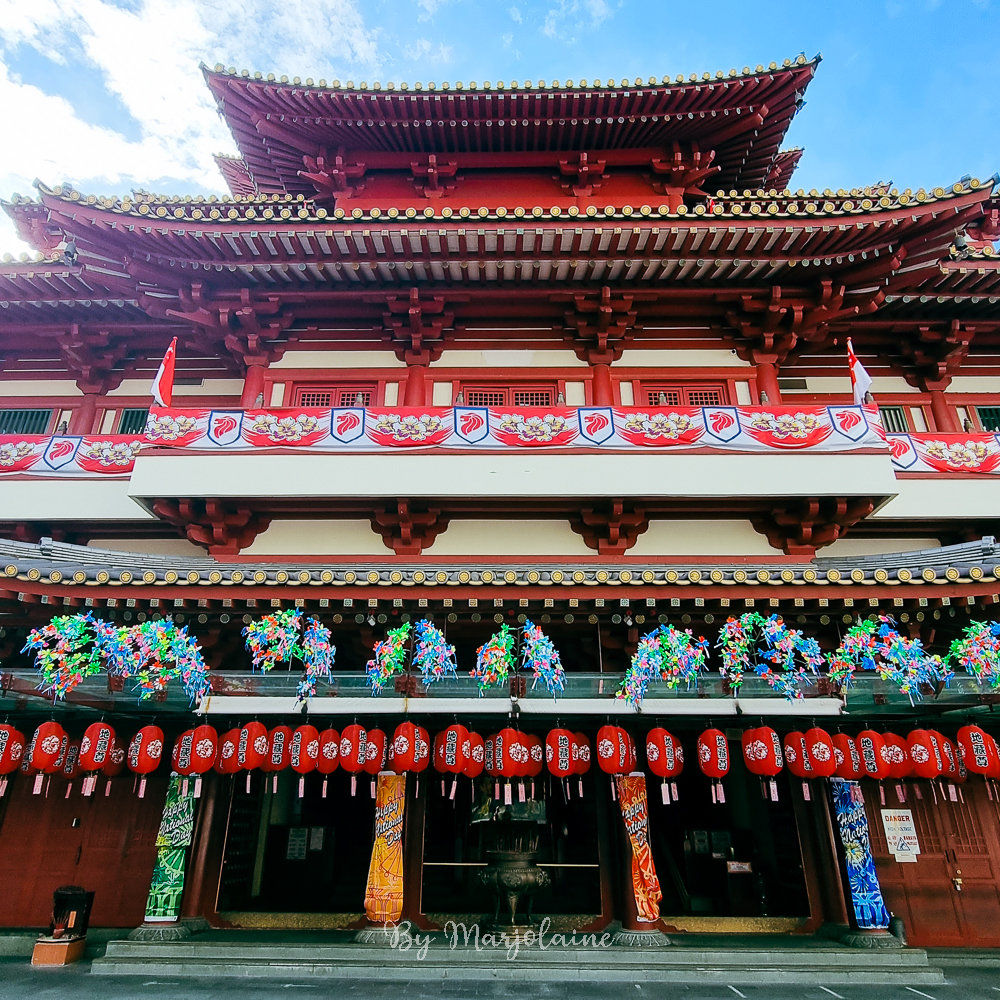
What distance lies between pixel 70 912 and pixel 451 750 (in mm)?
5843

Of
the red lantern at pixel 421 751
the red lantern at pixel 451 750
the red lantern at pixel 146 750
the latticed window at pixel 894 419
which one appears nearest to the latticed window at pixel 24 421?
the red lantern at pixel 146 750

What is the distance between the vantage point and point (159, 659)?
866 centimetres

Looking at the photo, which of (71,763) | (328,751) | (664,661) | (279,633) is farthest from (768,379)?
(71,763)


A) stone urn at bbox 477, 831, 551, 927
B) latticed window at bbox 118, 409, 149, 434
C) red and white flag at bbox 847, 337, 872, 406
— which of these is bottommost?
stone urn at bbox 477, 831, 551, 927

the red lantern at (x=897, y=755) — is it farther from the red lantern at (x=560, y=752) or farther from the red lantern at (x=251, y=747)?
the red lantern at (x=251, y=747)

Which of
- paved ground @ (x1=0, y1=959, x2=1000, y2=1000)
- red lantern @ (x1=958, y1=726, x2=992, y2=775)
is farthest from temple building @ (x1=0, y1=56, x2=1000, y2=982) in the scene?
paved ground @ (x1=0, y1=959, x2=1000, y2=1000)

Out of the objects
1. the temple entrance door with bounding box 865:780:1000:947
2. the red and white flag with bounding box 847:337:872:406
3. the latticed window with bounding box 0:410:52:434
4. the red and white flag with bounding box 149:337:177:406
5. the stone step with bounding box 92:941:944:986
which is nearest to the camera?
the stone step with bounding box 92:941:944:986

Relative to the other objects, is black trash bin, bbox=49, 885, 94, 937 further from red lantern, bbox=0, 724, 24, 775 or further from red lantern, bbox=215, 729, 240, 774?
red lantern, bbox=215, 729, 240, 774

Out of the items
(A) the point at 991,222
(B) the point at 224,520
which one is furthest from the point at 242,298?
(A) the point at 991,222

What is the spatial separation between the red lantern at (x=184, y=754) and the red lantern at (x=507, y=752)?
13.5ft

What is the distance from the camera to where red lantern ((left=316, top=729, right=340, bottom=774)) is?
866 centimetres

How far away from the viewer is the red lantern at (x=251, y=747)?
8.65 m

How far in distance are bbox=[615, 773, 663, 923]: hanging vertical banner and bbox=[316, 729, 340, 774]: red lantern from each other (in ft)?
13.3

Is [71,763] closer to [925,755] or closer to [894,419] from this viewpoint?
[925,755]
